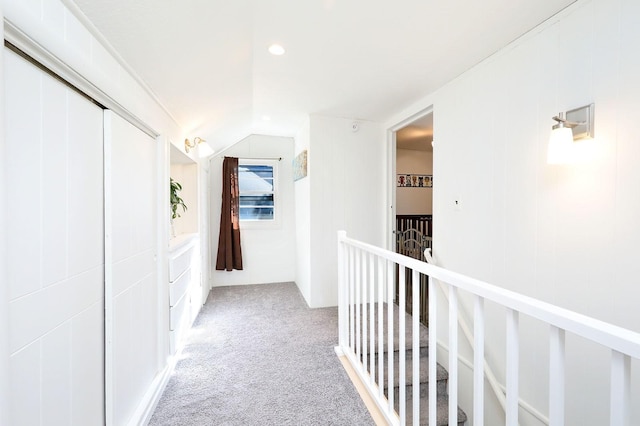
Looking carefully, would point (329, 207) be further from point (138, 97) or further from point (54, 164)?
point (54, 164)

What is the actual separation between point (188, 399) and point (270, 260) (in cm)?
273

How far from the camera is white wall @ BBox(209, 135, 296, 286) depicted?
4367 millimetres

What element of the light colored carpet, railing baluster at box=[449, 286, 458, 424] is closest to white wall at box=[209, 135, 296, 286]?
the light colored carpet

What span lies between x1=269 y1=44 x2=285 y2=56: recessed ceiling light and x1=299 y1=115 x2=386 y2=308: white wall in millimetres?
1333

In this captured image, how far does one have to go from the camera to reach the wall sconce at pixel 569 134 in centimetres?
138

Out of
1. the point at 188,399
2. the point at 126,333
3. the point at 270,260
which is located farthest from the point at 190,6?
the point at 270,260

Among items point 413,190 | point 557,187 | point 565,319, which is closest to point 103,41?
point 565,319

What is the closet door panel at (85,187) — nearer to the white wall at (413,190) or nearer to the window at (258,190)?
the window at (258,190)

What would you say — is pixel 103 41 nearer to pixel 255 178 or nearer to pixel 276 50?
pixel 276 50

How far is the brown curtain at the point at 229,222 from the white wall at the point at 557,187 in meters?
3.09

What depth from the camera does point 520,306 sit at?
0.78 metres

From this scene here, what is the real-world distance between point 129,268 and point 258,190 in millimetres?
3024

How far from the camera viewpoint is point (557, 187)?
155cm

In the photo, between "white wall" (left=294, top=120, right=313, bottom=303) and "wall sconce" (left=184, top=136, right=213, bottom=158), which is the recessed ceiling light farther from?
"white wall" (left=294, top=120, right=313, bottom=303)
